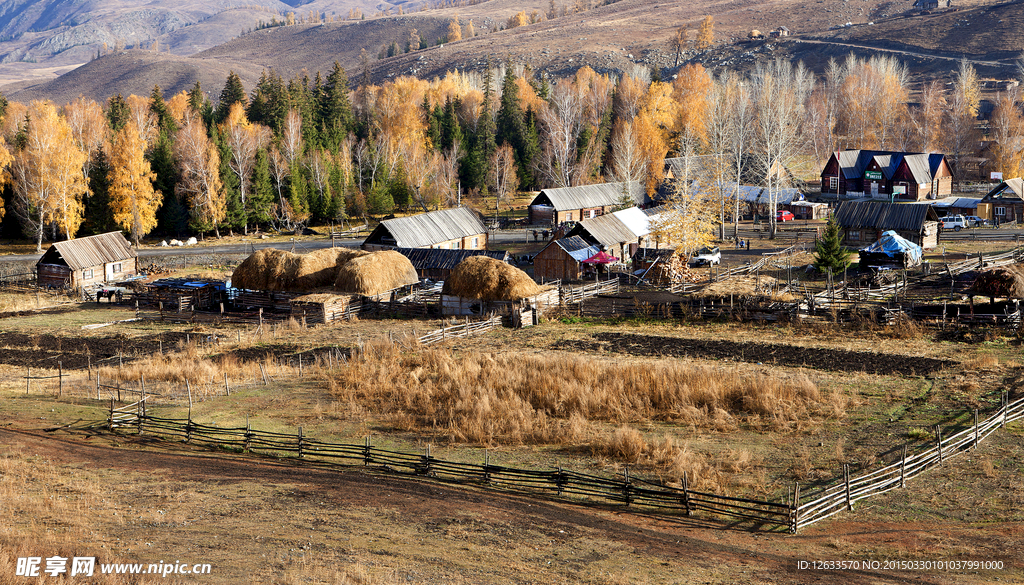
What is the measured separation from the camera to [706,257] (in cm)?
5388

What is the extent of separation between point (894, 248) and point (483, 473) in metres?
35.9

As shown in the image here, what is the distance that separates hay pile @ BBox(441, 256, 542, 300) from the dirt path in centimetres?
1902

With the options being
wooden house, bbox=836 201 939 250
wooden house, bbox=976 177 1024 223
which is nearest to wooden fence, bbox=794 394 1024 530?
wooden house, bbox=836 201 939 250

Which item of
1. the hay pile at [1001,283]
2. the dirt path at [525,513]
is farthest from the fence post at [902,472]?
the hay pile at [1001,283]

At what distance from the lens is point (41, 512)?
1995 centimetres

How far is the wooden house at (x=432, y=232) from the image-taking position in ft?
184

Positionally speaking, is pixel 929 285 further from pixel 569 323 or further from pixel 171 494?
pixel 171 494

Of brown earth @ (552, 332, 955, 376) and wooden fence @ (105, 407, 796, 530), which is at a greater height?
brown earth @ (552, 332, 955, 376)

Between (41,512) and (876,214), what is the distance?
52.4 m

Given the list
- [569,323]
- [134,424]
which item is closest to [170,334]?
[134,424]

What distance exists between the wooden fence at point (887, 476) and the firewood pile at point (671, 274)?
25599 millimetres

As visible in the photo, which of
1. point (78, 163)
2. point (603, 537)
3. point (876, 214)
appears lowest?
point (603, 537)

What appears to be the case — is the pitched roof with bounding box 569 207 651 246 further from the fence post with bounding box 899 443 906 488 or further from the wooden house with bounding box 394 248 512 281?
the fence post with bounding box 899 443 906 488

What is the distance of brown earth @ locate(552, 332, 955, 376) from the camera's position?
3095cm
